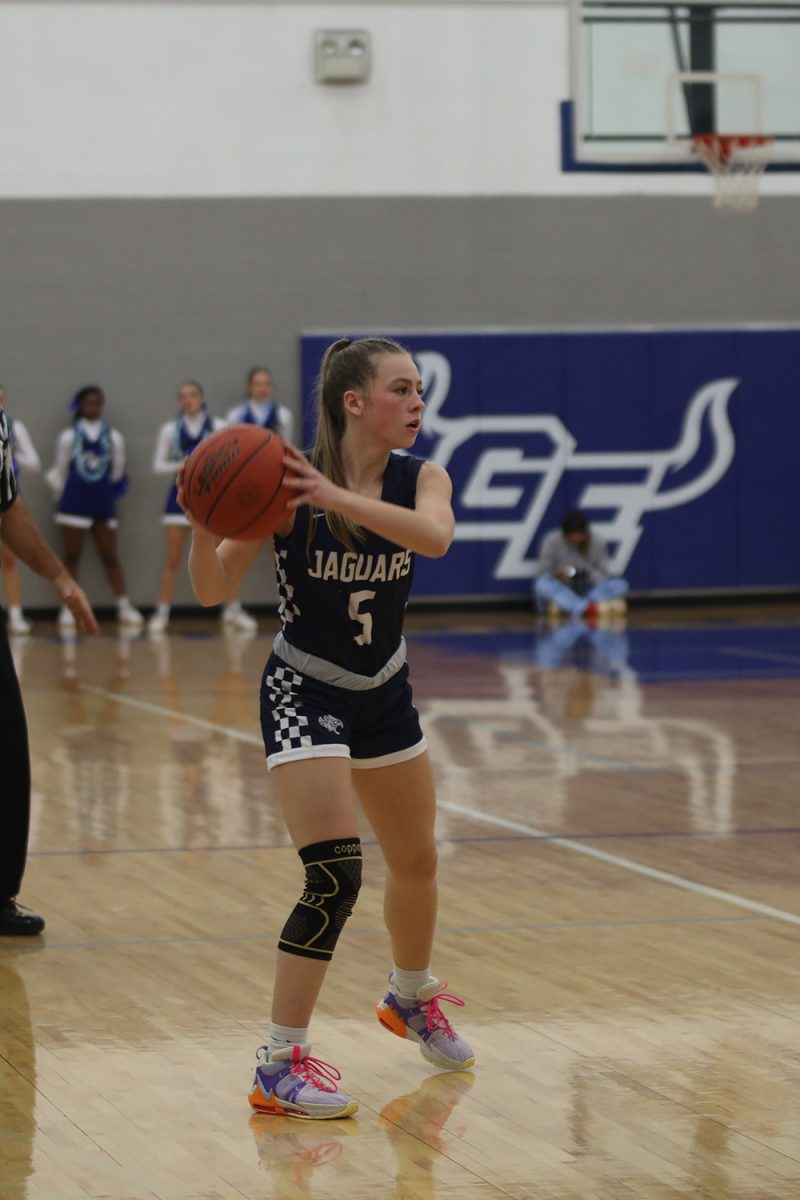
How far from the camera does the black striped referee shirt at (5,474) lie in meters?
5.95

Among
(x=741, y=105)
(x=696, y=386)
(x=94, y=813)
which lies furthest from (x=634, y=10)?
(x=94, y=813)

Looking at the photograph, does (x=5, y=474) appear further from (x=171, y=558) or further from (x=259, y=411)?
(x=259, y=411)

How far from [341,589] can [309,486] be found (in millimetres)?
478

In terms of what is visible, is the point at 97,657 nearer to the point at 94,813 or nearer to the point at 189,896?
the point at 94,813

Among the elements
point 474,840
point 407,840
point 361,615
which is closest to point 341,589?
point 361,615

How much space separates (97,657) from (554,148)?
23.3 feet

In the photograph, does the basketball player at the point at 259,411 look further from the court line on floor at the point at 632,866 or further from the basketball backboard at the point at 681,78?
the court line on floor at the point at 632,866

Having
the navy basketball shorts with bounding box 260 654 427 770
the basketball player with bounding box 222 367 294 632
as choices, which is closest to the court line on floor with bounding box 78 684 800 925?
the navy basketball shorts with bounding box 260 654 427 770

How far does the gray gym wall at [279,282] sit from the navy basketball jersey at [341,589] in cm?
1330

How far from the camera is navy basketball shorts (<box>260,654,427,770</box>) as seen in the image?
440cm

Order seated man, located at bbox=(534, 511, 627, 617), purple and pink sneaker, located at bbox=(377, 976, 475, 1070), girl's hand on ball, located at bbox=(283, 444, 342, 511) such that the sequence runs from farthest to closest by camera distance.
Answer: seated man, located at bbox=(534, 511, 627, 617)
purple and pink sneaker, located at bbox=(377, 976, 475, 1070)
girl's hand on ball, located at bbox=(283, 444, 342, 511)

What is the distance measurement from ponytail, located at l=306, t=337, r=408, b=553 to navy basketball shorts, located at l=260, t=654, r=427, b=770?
1.08ft

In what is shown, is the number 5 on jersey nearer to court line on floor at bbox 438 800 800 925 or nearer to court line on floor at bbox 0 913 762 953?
court line on floor at bbox 0 913 762 953

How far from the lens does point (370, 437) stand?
15.0 ft
